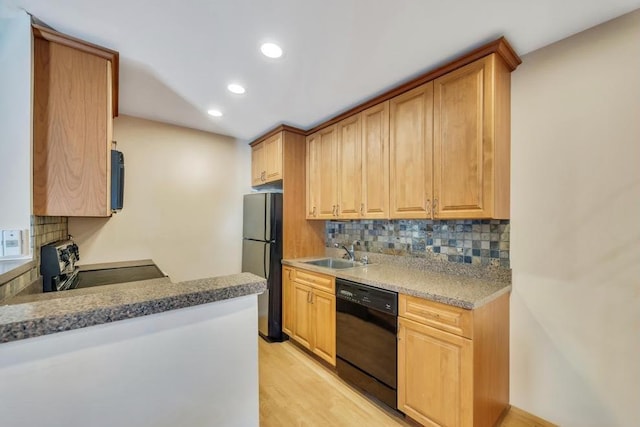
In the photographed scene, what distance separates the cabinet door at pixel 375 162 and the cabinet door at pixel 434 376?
0.96 m

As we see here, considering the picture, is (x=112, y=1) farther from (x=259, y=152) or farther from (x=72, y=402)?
(x=259, y=152)

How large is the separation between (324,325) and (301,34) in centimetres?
219

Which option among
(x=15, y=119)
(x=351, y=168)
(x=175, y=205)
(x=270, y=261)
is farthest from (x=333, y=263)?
(x=15, y=119)

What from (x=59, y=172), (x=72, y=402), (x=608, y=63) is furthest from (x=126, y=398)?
(x=608, y=63)

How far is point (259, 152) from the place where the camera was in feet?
11.1

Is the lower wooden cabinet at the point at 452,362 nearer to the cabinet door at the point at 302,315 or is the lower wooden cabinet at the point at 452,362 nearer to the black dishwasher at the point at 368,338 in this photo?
the black dishwasher at the point at 368,338

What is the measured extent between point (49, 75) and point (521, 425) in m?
3.56

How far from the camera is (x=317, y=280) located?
8.04 feet

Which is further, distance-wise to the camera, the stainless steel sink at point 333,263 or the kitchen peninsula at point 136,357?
the stainless steel sink at point 333,263

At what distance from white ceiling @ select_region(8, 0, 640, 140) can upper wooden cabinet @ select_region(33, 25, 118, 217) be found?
117mm

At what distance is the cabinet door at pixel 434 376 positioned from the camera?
4.82 feet

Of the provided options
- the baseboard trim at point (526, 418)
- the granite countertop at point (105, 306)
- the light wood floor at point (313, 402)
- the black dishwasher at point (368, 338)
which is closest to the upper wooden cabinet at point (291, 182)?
the black dishwasher at point (368, 338)

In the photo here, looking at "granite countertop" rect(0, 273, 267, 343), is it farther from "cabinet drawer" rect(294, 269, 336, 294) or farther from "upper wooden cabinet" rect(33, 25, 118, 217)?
"cabinet drawer" rect(294, 269, 336, 294)

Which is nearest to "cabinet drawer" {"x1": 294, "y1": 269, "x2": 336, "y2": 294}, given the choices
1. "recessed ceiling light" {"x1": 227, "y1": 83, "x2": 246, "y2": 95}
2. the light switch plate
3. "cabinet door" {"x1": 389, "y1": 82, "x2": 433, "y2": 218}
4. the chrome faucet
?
the chrome faucet
